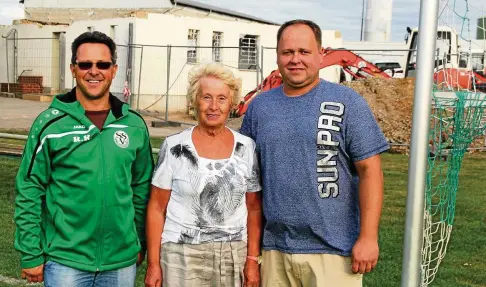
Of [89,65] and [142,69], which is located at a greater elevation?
[142,69]

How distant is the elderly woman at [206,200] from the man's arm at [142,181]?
0.21ft

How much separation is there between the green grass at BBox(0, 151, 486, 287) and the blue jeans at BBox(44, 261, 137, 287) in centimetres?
289

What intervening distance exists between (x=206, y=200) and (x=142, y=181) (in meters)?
0.34

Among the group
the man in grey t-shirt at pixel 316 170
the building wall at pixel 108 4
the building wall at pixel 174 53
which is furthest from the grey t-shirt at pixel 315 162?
the building wall at pixel 108 4

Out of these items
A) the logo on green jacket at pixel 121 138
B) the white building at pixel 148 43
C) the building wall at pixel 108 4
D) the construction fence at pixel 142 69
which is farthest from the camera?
the building wall at pixel 108 4

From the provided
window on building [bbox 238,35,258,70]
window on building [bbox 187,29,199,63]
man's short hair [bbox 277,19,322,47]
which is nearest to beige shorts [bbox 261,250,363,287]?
man's short hair [bbox 277,19,322,47]

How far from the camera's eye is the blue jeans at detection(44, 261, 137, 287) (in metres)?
3.41

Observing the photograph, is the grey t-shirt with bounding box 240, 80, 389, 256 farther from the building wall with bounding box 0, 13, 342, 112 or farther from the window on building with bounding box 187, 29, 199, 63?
the window on building with bounding box 187, 29, 199, 63

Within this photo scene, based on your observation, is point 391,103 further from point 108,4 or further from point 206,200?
point 108,4

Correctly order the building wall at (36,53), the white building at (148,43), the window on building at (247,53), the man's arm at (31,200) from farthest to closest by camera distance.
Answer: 1. the building wall at (36,53)
2. the window on building at (247,53)
3. the white building at (148,43)
4. the man's arm at (31,200)

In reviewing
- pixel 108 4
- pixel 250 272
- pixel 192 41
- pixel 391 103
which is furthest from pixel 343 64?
pixel 250 272

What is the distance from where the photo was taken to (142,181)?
3.66 m

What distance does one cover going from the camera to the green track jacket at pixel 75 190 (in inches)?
133

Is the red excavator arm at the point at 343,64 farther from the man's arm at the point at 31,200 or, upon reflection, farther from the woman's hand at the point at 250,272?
the man's arm at the point at 31,200
